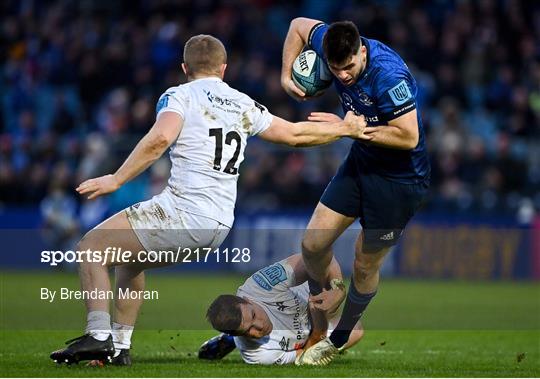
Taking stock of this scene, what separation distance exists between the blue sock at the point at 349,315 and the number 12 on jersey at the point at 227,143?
1.60 metres

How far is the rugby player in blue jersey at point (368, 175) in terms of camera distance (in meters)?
8.54

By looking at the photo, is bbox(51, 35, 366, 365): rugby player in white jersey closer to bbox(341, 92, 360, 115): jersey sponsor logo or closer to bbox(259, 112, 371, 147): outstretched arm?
bbox(259, 112, 371, 147): outstretched arm

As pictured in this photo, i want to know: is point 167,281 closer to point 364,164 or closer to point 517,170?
point 517,170

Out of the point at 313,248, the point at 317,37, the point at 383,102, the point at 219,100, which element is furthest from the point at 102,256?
the point at 317,37

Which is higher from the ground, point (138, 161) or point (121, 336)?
point (138, 161)

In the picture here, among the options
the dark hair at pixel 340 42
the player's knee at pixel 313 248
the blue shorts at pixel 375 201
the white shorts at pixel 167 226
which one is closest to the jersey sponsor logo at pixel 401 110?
the dark hair at pixel 340 42

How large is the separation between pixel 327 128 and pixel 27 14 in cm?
1803

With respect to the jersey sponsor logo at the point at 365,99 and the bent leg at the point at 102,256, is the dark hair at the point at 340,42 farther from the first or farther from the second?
the bent leg at the point at 102,256

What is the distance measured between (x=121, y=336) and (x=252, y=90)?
44.7 ft

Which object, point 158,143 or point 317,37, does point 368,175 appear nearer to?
point 317,37

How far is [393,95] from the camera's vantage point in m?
8.52

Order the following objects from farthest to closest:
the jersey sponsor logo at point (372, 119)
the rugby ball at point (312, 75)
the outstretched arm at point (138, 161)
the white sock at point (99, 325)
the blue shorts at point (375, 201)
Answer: the rugby ball at point (312, 75) → the blue shorts at point (375, 201) → the jersey sponsor logo at point (372, 119) → the white sock at point (99, 325) → the outstretched arm at point (138, 161)

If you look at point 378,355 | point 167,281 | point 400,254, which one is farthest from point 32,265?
point 378,355

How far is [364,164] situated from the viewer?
9078 mm
